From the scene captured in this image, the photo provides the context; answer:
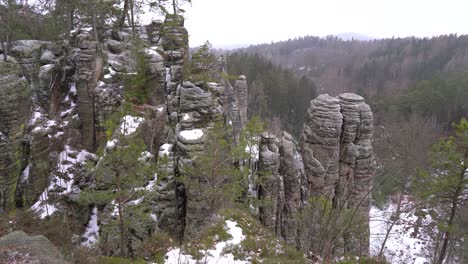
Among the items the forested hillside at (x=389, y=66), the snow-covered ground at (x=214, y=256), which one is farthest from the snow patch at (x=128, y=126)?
the forested hillside at (x=389, y=66)

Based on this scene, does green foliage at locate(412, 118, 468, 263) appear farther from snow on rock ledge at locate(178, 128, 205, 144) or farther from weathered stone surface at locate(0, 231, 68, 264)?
weathered stone surface at locate(0, 231, 68, 264)

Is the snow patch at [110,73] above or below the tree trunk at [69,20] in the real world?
below

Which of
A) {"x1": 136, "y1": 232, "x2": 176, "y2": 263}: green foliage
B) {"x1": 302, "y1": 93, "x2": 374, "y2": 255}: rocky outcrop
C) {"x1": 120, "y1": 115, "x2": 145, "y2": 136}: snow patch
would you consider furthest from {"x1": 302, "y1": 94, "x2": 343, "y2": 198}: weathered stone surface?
{"x1": 136, "y1": 232, "x2": 176, "y2": 263}: green foliage

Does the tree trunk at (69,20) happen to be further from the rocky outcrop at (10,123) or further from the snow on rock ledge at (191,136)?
the snow on rock ledge at (191,136)

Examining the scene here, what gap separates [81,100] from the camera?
1825cm

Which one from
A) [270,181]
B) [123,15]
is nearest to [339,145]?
[270,181]

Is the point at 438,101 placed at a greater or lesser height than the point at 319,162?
greater

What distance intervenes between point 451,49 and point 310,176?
4096 inches

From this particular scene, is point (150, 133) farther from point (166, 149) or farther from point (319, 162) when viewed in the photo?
point (319, 162)

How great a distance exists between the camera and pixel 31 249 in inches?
204

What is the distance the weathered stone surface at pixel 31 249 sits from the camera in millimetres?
5051

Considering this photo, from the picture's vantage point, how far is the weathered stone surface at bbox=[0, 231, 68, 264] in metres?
5.05

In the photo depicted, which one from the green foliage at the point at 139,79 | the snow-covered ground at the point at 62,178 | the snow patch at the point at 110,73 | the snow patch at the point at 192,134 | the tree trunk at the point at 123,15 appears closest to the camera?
the snow patch at the point at 192,134

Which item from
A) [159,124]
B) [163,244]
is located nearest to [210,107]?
[159,124]
